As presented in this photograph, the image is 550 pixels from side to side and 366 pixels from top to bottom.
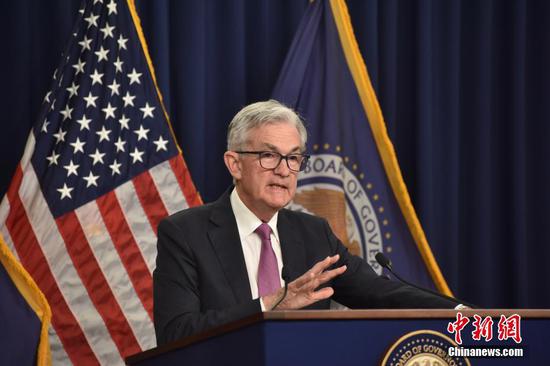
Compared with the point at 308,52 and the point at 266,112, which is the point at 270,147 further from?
the point at 308,52

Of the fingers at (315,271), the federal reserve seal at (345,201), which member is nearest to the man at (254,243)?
the fingers at (315,271)

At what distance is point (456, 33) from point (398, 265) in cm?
160

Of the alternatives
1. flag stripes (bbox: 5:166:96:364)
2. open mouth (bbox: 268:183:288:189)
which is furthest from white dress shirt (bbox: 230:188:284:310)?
flag stripes (bbox: 5:166:96:364)

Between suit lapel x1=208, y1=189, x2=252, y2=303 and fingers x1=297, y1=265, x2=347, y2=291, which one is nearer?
fingers x1=297, y1=265, x2=347, y2=291

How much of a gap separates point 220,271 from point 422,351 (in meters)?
1.01

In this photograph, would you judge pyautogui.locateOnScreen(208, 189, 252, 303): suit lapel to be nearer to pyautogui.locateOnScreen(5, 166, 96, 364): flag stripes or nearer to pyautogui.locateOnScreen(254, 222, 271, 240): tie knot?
pyautogui.locateOnScreen(254, 222, 271, 240): tie knot

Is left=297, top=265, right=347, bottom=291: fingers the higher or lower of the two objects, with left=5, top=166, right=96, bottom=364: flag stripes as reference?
higher

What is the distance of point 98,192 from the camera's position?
3.99 meters

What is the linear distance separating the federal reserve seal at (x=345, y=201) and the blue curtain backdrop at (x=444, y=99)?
517 mm

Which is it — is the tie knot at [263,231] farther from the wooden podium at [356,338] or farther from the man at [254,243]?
the wooden podium at [356,338]

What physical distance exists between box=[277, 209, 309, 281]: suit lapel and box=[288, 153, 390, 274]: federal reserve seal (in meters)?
1.48

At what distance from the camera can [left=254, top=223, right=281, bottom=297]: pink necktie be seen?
9.27 feet

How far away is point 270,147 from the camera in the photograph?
2893 millimetres

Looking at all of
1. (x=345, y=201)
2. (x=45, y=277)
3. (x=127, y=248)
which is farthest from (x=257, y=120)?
(x=345, y=201)
